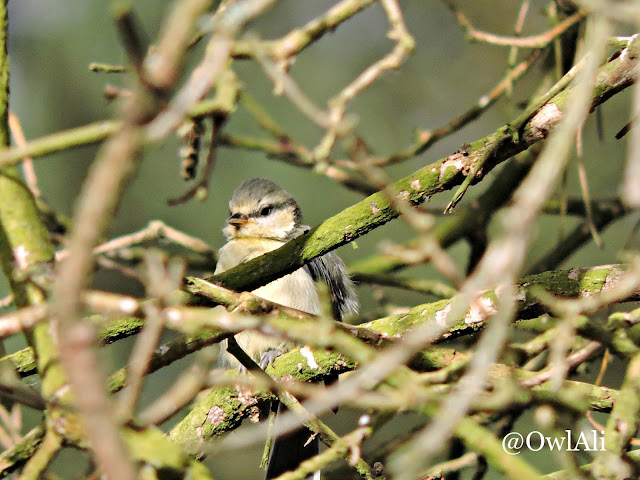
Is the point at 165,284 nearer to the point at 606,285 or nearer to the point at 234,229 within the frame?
the point at 606,285

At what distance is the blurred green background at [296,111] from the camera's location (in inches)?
295

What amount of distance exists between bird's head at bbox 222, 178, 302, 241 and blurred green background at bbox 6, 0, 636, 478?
61.2 inches

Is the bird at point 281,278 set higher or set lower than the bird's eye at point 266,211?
lower

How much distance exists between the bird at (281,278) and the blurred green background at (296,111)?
4.98 feet

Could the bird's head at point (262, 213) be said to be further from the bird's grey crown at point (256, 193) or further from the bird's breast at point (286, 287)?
the bird's breast at point (286, 287)

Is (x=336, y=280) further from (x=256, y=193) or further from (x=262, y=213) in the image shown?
(x=256, y=193)

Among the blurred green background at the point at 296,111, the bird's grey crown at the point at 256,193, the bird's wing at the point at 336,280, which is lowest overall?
the bird's wing at the point at 336,280

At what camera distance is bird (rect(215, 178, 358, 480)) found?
4.13 meters

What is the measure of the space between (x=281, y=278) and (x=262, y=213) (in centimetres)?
117

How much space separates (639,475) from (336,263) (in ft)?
10.1

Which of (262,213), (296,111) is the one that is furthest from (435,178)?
(296,111)

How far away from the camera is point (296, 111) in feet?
26.0

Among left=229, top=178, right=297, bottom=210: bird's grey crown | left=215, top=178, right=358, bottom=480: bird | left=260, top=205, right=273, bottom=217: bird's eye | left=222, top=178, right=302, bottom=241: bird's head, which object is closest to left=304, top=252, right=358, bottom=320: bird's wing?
left=215, top=178, right=358, bottom=480: bird

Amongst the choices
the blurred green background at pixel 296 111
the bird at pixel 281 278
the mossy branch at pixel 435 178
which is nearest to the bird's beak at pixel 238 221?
the bird at pixel 281 278
